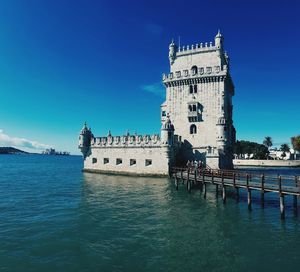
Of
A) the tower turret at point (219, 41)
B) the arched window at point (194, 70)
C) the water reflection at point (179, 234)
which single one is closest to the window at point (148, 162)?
the arched window at point (194, 70)

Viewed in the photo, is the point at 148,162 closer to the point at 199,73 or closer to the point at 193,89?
the point at 193,89

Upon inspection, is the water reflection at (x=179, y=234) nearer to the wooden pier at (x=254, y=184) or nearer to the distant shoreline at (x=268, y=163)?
the wooden pier at (x=254, y=184)

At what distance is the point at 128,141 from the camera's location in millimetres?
48969

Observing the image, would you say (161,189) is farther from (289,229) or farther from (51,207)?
(289,229)

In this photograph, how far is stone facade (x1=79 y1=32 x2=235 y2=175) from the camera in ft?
145

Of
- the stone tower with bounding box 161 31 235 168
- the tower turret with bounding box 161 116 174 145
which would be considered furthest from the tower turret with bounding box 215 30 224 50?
the tower turret with bounding box 161 116 174 145

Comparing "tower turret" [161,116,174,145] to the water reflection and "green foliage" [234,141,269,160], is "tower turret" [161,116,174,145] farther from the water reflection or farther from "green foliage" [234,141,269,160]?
"green foliage" [234,141,269,160]

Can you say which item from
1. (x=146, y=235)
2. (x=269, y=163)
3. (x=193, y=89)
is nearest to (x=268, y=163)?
(x=269, y=163)

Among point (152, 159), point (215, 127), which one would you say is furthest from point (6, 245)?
point (215, 127)

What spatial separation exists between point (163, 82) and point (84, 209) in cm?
3206

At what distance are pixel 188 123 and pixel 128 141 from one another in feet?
35.8

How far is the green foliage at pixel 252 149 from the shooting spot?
4477 inches

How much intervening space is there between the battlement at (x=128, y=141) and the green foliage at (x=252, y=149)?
3060 inches

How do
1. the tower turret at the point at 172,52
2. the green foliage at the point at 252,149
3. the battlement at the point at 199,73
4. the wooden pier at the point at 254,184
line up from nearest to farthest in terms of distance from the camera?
1. the wooden pier at the point at 254,184
2. the battlement at the point at 199,73
3. the tower turret at the point at 172,52
4. the green foliage at the point at 252,149
